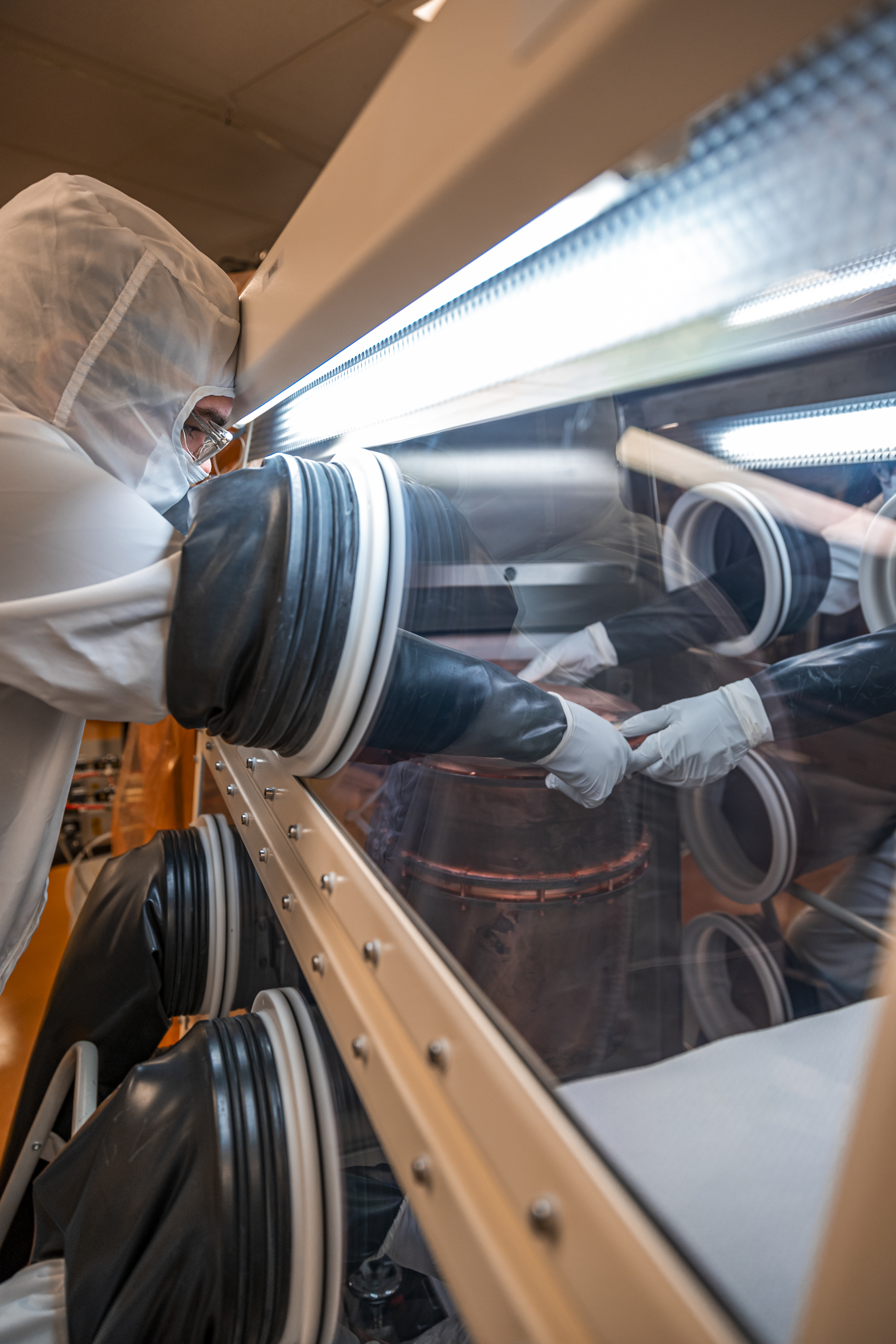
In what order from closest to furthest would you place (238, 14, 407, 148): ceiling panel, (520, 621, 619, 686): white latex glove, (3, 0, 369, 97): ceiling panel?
(520, 621, 619, 686): white latex glove < (3, 0, 369, 97): ceiling panel < (238, 14, 407, 148): ceiling panel

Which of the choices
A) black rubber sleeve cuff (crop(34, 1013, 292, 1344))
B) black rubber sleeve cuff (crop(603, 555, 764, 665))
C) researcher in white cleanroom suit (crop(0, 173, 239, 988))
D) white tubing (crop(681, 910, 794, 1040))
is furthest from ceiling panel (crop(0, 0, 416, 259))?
black rubber sleeve cuff (crop(34, 1013, 292, 1344))

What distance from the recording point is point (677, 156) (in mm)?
284

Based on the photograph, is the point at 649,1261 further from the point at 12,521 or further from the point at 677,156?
the point at 12,521

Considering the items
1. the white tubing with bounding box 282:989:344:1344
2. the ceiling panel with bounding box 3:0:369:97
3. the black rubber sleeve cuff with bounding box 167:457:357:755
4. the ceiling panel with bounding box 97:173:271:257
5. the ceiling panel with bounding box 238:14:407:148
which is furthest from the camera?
the ceiling panel with bounding box 97:173:271:257

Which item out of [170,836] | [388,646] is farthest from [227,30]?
[388,646]

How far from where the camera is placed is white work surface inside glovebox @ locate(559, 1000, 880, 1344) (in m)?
0.28

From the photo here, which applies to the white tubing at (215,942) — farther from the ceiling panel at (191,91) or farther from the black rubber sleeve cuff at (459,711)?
the ceiling panel at (191,91)

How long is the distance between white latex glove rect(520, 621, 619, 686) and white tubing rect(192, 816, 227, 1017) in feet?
2.12

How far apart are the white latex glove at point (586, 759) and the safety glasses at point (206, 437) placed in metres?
0.55

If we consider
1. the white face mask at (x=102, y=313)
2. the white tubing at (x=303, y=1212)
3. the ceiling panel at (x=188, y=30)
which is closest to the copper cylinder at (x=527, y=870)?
the white tubing at (x=303, y=1212)

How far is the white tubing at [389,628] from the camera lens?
22.7 inches

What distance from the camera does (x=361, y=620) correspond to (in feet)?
1.86

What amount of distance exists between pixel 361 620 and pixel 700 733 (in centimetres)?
49

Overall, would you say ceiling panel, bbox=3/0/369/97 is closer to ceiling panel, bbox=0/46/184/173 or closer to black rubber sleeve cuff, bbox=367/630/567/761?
ceiling panel, bbox=0/46/184/173
